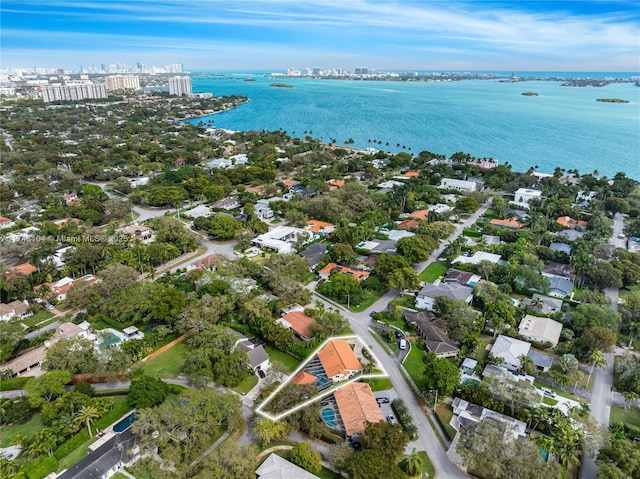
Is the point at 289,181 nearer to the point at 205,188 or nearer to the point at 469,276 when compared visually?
the point at 205,188

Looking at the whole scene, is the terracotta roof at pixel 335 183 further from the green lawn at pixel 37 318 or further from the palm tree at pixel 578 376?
the palm tree at pixel 578 376

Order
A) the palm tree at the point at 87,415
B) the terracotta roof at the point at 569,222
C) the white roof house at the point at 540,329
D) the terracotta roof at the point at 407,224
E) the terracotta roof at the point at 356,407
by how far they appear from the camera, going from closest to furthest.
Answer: the terracotta roof at the point at 356,407 < the palm tree at the point at 87,415 < the white roof house at the point at 540,329 < the terracotta roof at the point at 407,224 < the terracotta roof at the point at 569,222

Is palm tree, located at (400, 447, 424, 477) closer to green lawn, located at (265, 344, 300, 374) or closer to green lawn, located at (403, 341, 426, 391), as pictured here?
green lawn, located at (403, 341, 426, 391)

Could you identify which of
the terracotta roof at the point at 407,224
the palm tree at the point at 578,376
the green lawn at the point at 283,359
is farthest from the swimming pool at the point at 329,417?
the terracotta roof at the point at 407,224

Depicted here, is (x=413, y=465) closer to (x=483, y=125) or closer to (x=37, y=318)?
(x=37, y=318)

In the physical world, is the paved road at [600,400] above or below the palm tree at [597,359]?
below

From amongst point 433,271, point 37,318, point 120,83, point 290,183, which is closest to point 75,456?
point 37,318

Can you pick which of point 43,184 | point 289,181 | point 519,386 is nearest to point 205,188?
point 289,181
